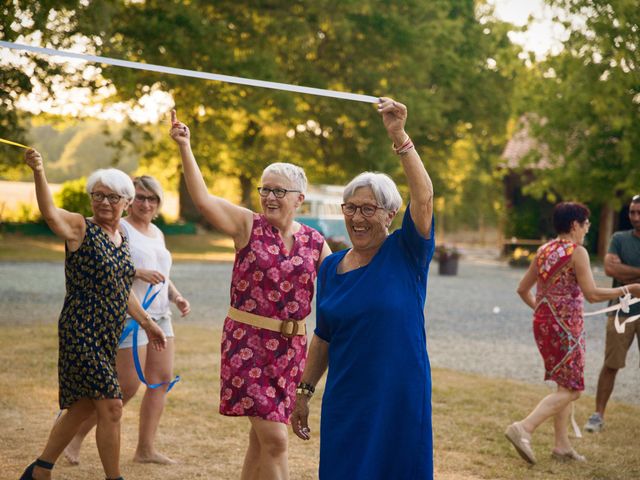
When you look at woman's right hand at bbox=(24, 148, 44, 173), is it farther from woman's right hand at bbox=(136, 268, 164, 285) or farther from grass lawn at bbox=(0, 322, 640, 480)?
grass lawn at bbox=(0, 322, 640, 480)

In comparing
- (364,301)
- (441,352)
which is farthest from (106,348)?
(441,352)

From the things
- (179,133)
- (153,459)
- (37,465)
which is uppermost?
(179,133)

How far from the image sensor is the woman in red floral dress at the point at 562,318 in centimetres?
689

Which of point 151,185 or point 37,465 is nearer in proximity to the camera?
point 37,465

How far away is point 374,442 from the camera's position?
3656mm

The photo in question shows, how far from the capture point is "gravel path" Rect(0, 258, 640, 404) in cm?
1177

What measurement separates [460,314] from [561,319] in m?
11.1

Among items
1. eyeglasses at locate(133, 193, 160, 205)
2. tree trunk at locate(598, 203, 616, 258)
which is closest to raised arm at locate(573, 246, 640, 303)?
eyeglasses at locate(133, 193, 160, 205)

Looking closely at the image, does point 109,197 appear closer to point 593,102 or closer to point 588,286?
point 588,286

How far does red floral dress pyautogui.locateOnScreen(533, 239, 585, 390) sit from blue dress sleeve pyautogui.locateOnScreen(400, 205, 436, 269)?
3.46m

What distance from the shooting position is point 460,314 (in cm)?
1798

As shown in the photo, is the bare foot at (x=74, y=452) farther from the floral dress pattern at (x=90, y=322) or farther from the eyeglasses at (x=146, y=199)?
the eyeglasses at (x=146, y=199)

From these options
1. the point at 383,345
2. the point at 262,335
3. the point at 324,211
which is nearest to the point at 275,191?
the point at 262,335

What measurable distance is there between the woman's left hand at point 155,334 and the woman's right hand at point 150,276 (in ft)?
1.14
